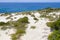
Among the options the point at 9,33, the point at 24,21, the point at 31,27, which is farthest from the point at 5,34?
the point at 24,21

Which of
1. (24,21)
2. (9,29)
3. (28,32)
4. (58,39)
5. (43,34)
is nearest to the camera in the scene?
(58,39)

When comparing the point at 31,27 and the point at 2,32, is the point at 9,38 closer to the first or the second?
the point at 2,32

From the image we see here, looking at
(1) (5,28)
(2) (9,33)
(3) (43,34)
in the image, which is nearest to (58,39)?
(3) (43,34)

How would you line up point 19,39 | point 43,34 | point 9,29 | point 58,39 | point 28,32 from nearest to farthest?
point 58,39, point 19,39, point 43,34, point 28,32, point 9,29

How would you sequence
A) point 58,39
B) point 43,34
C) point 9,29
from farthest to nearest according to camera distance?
point 9,29
point 43,34
point 58,39

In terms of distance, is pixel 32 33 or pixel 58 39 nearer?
pixel 58 39

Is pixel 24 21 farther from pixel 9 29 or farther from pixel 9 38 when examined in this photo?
pixel 9 38

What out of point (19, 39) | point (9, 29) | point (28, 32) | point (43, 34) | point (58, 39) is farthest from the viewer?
point (9, 29)

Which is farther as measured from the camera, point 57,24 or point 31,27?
point 31,27
